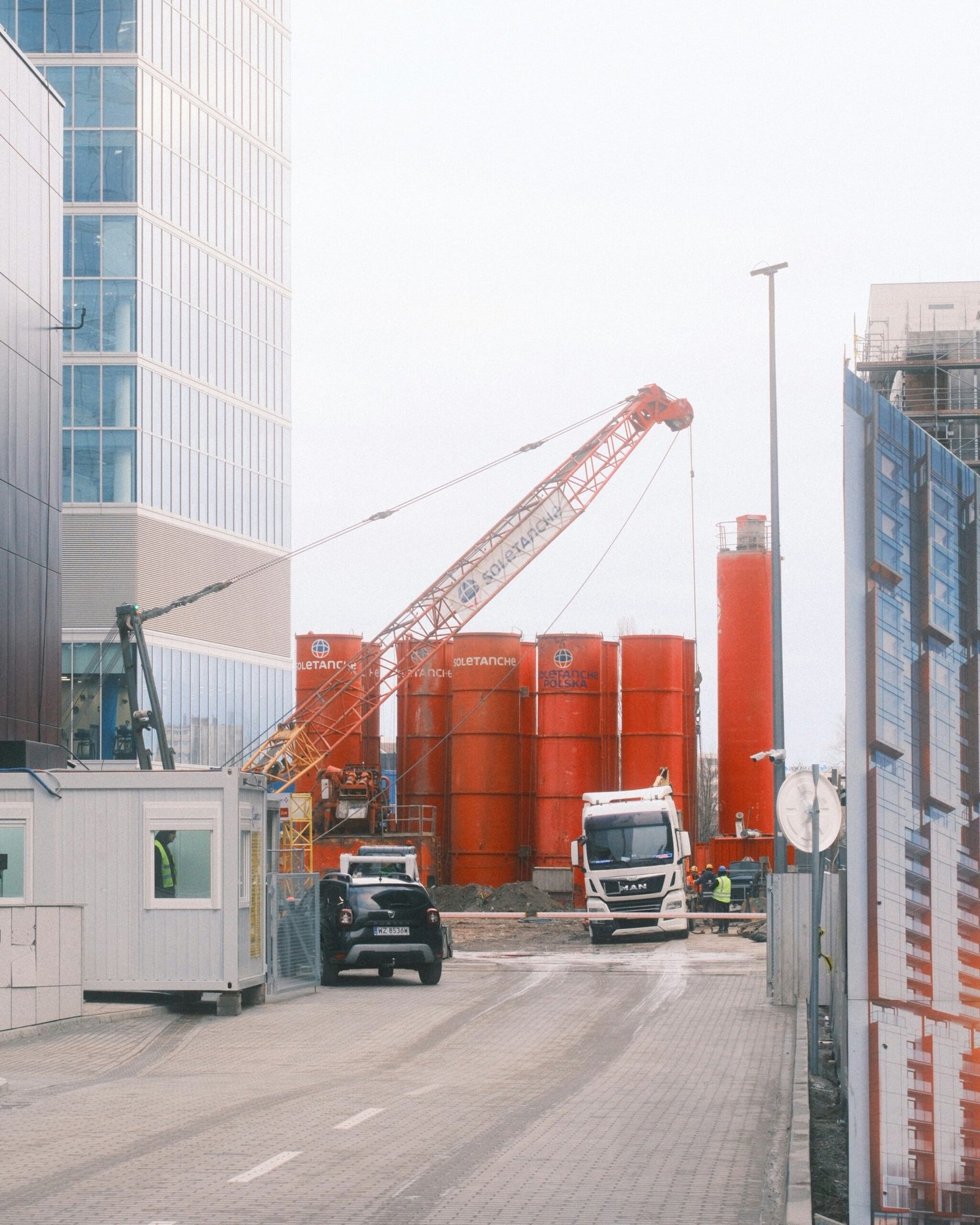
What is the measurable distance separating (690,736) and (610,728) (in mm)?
2614

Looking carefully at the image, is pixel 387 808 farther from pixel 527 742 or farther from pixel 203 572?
pixel 203 572

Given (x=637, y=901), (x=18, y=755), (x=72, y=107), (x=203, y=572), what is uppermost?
(x=72, y=107)

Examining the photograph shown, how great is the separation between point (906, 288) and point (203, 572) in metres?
33.3

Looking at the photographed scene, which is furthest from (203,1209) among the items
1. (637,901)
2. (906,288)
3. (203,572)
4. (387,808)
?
(906,288)

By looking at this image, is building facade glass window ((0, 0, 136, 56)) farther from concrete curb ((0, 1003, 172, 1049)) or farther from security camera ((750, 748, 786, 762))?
concrete curb ((0, 1003, 172, 1049))

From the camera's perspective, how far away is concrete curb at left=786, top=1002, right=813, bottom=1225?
8.23m

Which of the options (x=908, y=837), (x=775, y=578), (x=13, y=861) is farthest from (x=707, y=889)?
(x=908, y=837)

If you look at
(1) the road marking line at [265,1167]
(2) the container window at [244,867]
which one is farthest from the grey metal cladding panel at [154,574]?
(1) the road marking line at [265,1167]

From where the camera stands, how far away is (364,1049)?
55.6 feet

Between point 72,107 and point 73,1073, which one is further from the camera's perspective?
point 72,107

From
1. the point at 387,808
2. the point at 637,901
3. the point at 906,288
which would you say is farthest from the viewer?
the point at 906,288

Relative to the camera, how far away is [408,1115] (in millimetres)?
12461

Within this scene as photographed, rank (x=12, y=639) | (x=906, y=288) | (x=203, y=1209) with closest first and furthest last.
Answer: (x=203, y=1209)
(x=12, y=639)
(x=906, y=288)

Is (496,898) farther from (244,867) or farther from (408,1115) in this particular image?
(408,1115)
